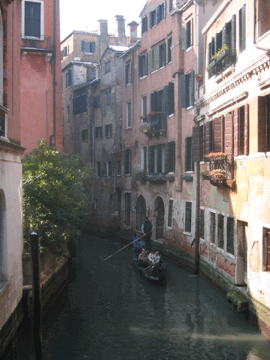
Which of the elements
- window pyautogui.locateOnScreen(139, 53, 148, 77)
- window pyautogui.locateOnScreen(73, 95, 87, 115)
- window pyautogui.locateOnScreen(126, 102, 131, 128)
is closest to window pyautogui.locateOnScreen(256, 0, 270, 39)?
Result: window pyautogui.locateOnScreen(139, 53, 148, 77)

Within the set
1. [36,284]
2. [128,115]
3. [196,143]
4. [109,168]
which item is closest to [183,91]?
[196,143]

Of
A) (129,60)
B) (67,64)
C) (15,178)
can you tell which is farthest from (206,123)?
(67,64)

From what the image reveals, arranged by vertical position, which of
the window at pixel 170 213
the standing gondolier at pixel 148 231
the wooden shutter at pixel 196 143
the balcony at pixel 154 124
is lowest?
the standing gondolier at pixel 148 231

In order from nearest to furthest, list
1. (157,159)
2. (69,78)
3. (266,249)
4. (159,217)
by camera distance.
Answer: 1. (266,249)
2. (157,159)
3. (159,217)
4. (69,78)

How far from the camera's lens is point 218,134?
49.0 ft

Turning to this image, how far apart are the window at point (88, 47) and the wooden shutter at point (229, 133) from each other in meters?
25.9

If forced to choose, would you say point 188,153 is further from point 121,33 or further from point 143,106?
point 121,33

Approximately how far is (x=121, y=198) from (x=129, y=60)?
320 inches

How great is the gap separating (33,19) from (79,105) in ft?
53.0

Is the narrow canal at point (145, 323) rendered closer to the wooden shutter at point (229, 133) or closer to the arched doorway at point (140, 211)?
the wooden shutter at point (229, 133)

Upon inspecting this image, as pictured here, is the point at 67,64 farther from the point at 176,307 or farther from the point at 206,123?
the point at 176,307

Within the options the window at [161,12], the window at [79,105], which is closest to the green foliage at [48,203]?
the window at [161,12]

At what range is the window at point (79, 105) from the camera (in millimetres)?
34812

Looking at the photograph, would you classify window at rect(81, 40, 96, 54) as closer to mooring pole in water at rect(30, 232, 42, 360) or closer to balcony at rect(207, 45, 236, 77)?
balcony at rect(207, 45, 236, 77)
